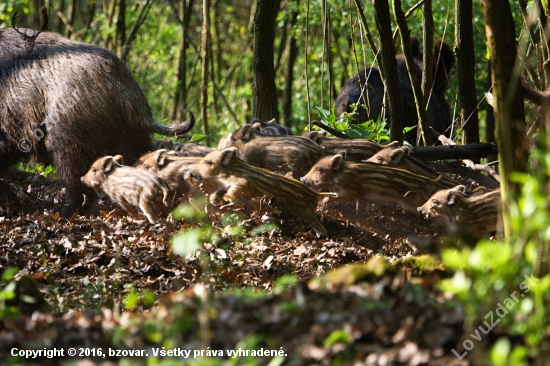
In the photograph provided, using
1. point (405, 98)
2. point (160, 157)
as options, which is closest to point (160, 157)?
point (160, 157)

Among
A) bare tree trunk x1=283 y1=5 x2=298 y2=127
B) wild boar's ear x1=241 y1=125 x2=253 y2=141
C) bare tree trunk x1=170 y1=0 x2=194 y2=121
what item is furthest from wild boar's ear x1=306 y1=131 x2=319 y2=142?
bare tree trunk x1=283 y1=5 x2=298 y2=127

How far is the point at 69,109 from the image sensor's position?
21.2 ft

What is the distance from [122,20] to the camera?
43.3 feet

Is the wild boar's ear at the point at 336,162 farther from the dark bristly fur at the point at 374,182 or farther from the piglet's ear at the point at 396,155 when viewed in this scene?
the piglet's ear at the point at 396,155

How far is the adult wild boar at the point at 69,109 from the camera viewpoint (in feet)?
21.2

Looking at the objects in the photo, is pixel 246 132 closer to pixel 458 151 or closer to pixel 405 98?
pixel 458 151

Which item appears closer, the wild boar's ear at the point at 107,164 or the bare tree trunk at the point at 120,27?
the wild boar's ear at the point at 107,164

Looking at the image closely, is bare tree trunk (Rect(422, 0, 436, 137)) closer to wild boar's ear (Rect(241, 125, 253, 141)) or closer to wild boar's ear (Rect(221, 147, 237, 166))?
wild boar's ear (Rect(241, 125, 253, 141))

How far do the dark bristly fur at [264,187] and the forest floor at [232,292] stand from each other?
113 mm

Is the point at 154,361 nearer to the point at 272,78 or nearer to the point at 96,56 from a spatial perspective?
the point at 96,56

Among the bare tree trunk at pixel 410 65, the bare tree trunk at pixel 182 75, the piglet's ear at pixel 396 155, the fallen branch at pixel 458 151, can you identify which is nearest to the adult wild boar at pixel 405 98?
the bare tree trunk at pixel 410 65

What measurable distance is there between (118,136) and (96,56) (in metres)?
0.82

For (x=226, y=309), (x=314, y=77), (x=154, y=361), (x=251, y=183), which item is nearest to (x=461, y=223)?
(x=251, y=183)

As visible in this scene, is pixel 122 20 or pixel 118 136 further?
pixel 122 20
